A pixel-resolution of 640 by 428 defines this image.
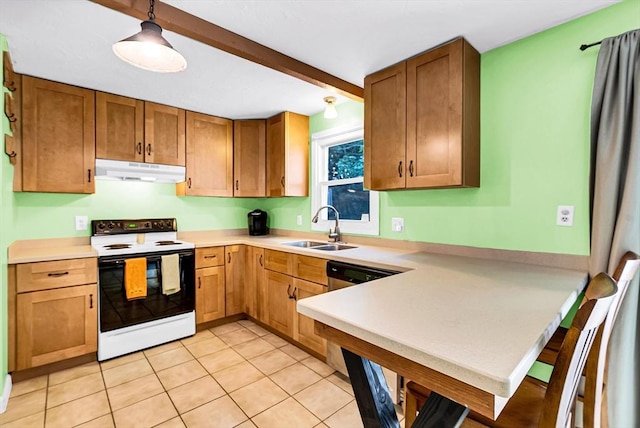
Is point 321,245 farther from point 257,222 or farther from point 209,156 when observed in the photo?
point 209,156

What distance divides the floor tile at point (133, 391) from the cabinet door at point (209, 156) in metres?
1.77

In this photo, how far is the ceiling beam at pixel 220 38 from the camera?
149 cm

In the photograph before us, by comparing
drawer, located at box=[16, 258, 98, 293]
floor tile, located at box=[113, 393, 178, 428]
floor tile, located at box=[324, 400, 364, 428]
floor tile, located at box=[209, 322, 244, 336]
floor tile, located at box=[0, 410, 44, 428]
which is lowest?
floor tile, located at box=[324, 400, 364, 428]

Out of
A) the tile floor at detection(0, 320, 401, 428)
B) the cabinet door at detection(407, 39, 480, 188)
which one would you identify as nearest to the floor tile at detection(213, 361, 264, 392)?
the tile floor at detection(0, 320, 401, 428)

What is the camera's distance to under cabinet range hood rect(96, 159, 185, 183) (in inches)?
106

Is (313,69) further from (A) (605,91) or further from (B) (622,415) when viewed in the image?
(B) (622,415)

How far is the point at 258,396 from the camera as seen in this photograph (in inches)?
79.3

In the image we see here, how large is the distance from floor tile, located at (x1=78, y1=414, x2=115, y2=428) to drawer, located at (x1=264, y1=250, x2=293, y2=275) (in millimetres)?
1471

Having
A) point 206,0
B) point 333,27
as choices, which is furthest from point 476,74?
point 206,0

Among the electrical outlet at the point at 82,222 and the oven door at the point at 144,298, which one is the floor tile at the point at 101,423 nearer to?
the oven door at the point at 144,298

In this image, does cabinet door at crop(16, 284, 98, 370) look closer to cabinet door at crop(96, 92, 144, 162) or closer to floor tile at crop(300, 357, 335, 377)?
cabinet door at crop(96, 92, 144, 162)

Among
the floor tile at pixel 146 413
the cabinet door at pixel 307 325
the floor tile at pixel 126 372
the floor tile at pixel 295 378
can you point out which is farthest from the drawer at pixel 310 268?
the floor tile at pixel 126 372

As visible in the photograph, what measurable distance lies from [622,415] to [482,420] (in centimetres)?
106

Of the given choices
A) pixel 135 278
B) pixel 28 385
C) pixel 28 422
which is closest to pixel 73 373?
pixel 28 385
